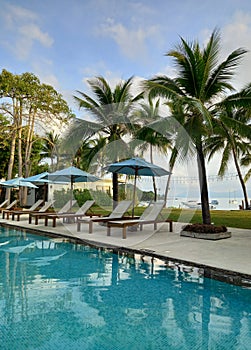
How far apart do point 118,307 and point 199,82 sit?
730 cm

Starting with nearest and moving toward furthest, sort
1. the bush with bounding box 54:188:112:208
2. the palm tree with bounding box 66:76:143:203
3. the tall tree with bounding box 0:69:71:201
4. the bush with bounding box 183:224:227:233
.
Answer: the bush with bounding box 183:224:227:233 → the palm tree with bounding box 66:76:143:203 → the tall tree with bounding box 0:69:71:201 → the bush with bounding box 54:188:112:208

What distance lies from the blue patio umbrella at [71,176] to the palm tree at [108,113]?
1.67 m

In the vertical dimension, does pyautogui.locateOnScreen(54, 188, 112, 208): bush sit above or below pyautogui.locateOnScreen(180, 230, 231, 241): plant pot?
above

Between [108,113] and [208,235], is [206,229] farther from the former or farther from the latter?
[108,113]

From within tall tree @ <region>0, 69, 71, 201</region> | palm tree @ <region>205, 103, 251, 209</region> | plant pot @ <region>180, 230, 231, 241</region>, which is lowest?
plant pot @ <region>180, 230, 231, 241</region>

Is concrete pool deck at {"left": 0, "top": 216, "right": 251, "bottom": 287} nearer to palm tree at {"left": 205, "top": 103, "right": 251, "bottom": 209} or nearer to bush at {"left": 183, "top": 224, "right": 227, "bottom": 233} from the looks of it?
bush at {"left": 183, "top": 224, "right": 227, "bottom": 233}

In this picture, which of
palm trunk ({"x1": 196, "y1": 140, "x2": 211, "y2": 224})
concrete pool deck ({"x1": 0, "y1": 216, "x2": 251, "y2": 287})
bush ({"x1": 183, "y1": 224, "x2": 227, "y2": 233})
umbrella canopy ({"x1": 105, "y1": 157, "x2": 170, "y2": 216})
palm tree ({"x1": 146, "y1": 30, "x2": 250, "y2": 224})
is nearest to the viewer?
concrete pool deck ({"x1": 0, "y1": 216, "x2": 251, "y2": 287})

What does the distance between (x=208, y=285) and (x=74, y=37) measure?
13.7 m

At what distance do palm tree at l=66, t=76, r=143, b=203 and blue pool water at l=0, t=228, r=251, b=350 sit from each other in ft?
A: 27.2

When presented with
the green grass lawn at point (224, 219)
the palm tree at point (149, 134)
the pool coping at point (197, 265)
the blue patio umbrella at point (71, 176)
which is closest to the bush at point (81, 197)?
the palm tree at point (149, 134)

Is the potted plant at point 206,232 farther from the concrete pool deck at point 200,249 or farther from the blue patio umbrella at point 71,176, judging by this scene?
the blue patio umbrella at point 71,176

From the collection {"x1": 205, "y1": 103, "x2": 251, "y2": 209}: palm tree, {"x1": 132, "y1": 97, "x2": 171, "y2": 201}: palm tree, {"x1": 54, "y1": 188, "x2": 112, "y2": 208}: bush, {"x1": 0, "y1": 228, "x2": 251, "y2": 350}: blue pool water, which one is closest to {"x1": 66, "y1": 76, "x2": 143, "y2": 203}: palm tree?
{"x1": 132, "y1": 97, "x2": 171, "y2": 201}: palm tree

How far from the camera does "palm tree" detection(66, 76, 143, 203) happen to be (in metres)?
13.9

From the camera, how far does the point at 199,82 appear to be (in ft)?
29.4
